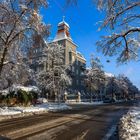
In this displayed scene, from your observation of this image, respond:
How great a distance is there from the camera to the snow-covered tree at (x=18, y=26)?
1925cm

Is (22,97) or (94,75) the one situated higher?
(94,75)

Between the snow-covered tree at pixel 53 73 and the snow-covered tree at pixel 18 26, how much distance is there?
20.1 m

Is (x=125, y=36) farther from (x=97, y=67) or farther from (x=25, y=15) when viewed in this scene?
(x=97, y=67)

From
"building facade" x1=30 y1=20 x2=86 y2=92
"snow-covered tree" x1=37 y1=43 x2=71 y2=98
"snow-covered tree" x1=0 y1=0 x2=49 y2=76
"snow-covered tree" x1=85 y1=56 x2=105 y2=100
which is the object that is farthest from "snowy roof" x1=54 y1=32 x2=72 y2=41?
"snow-covered tree" x1=0 y1=0 x2=49 y2=76

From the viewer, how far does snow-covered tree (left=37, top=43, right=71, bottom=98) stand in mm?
41500

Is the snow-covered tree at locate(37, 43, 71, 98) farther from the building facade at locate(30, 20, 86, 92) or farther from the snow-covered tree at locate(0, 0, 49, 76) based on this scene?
the building facade at locate(30, 20, 86, 92)

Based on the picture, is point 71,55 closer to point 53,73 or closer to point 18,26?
point 53,73

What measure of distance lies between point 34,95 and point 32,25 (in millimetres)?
13676

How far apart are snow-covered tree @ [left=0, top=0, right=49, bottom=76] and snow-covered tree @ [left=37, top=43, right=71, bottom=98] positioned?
65.9 ft

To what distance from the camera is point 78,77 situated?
8206 centimetres

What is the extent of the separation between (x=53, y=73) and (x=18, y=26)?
22669mm

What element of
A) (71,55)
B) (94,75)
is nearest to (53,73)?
(94,75)

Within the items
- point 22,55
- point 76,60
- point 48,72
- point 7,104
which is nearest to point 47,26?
point 22,55

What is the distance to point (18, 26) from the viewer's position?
1995 centimetres
